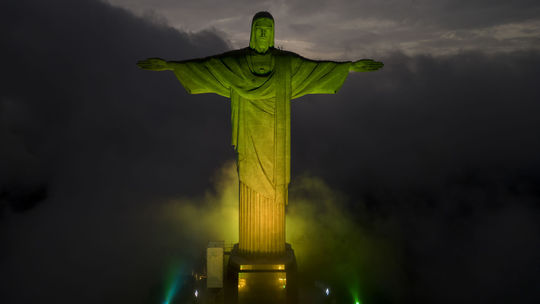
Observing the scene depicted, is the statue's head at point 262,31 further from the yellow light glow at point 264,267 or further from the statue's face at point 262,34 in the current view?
the yellow light glow at point 264,267

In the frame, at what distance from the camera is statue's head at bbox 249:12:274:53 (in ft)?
24.3

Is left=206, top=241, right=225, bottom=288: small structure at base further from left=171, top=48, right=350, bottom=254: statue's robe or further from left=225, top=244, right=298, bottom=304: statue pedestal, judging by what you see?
left=171, top=48, right=350, bottom=254: statue's robe

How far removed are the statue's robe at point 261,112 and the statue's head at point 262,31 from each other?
184mm

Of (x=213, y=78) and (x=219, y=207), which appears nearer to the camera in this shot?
(x=213, y=78)

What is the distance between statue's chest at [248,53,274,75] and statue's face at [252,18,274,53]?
0.13 metres

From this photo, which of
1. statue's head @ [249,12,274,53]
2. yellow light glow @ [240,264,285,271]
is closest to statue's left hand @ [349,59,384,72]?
statue's head @ [249,12,274,53]

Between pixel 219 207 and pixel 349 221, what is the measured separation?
5.68 meters

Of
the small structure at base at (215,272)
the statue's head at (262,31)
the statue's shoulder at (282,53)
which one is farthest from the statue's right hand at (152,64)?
the small structure at base at (215,272)

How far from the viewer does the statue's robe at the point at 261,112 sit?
7.61m

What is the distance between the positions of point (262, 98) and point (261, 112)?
0.96ft

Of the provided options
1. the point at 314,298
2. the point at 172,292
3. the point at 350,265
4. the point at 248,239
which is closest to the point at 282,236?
the point at 248,239

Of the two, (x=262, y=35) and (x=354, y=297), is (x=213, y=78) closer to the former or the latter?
(x=262, y=35)

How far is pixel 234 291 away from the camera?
7.71m

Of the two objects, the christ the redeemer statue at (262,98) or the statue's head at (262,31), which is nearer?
the statue's head at (262,31)
